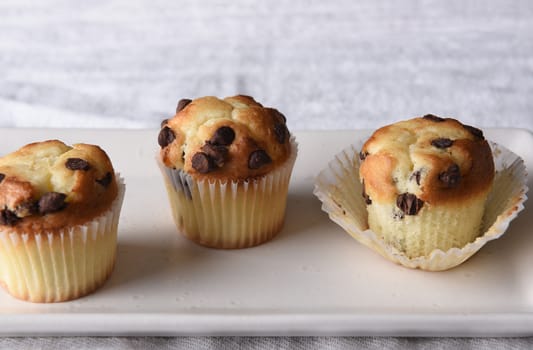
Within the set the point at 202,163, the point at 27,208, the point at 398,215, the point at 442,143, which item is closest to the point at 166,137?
the point at 202,163

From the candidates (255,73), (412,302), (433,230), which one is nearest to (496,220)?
(433,230)

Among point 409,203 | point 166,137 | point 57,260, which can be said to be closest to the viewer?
point 57,260

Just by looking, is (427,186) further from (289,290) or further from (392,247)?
(289,290)

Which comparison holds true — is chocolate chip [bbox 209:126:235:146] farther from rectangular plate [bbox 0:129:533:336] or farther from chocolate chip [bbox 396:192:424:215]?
chocolate chip [bbox 396:192:424:215]

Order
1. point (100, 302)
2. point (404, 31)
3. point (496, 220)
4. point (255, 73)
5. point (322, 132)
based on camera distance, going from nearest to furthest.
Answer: point (100, 302) < point (496, 220) < point (322, 132) < point (255, 73) < point (404, 31)

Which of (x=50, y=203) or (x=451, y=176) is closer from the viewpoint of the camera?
(x=50, y=203)

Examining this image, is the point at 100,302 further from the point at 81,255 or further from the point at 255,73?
the point at 255,73

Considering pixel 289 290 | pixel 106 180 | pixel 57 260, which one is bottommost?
pixel 289 290
